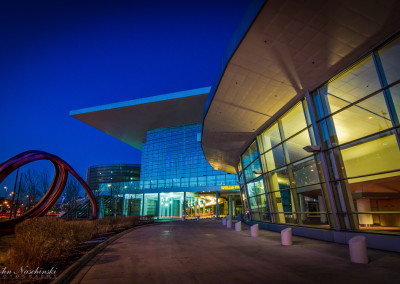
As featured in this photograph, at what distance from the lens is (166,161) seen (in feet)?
193

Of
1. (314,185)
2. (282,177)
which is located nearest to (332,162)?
(314,185)

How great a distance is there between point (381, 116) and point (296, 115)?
512 centimetres

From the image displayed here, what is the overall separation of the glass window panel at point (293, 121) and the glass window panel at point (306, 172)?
1.94 meters

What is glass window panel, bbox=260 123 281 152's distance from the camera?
16811mm

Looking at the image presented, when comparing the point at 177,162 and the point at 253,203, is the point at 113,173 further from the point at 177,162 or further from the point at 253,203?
the point at 253,203

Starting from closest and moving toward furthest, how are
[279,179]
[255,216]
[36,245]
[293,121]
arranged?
[36,245], [293,121], [279,179], [255,216]

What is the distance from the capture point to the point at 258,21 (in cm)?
786

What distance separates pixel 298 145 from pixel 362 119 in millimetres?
4112

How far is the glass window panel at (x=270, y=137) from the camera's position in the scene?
16811 millimetres

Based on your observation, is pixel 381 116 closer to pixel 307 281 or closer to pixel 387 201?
pixel 307 281

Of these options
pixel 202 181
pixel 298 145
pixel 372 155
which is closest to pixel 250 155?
pixel 298 145

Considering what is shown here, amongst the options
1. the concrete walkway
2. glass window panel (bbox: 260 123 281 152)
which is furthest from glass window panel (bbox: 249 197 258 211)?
the concrete walkway

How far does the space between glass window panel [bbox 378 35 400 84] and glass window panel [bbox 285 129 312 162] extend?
184 inches

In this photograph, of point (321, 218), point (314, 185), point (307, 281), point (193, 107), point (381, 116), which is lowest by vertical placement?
point (307, 281)
